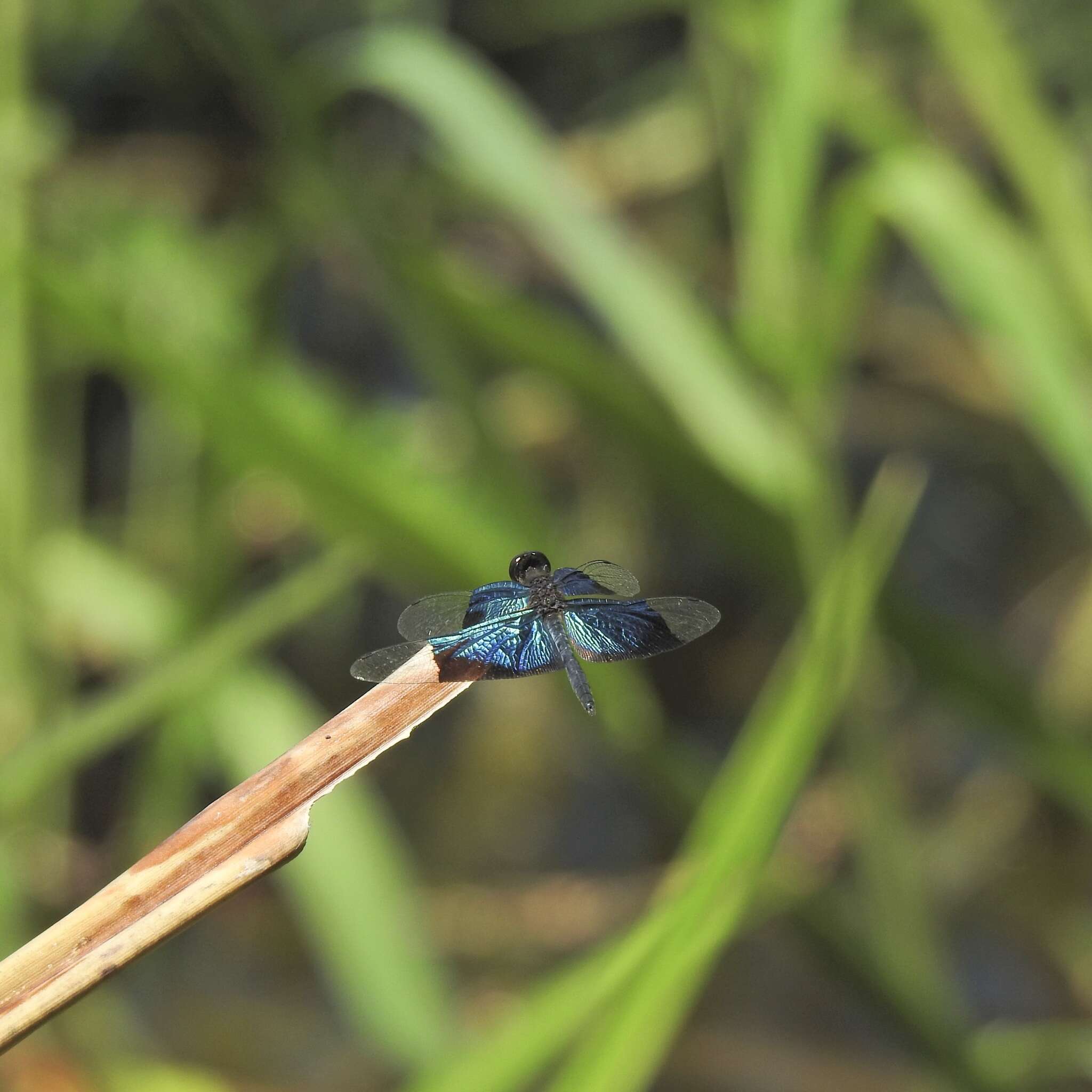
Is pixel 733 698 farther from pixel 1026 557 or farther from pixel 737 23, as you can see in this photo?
pixel 737 23

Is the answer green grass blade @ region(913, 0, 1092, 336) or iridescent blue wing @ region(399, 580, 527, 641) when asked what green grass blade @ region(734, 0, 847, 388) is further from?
iridescent blue wing @ region(399, 580, 527, 641)

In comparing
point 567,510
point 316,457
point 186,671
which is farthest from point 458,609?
point 567,510

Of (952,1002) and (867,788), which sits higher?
(867,788)

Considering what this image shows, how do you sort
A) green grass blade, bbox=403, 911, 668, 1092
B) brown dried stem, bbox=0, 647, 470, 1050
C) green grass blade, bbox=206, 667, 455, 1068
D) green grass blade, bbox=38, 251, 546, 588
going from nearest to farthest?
1. brown dried stem, bbox=0, 647, 470, 1050
2. green grass blade, bbox=403, 911, 668, 1092
3. green grass blade, bbox=38, 251, 546, 588
4. green grass blade, bbox=206, 667, 455, 1068

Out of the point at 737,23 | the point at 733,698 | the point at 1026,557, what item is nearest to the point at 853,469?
the point at 1026,557

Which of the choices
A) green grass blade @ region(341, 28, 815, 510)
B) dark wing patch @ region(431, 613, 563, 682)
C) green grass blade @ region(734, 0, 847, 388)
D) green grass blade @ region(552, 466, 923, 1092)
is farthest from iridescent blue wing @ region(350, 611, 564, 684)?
green grass blade @ region(734, 0, 847, 388)

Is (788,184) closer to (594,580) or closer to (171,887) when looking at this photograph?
(594,580)
